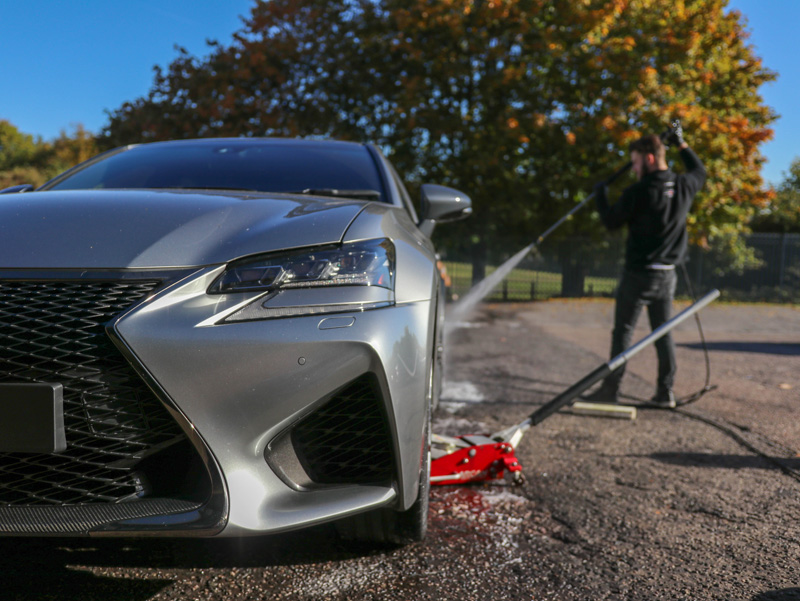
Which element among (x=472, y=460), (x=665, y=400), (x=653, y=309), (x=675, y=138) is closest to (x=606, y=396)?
(x=665, y=400)

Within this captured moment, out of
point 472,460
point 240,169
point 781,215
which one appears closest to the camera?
point 472,460

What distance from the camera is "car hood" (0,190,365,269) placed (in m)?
1.79

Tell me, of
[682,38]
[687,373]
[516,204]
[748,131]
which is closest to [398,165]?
[516,204]

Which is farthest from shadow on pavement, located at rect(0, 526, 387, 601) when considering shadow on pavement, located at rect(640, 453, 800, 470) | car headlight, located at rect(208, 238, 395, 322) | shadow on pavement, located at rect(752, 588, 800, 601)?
shadow on pavement, located at rect(640, 453, 800, 470)

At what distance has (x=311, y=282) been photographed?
1858 mm

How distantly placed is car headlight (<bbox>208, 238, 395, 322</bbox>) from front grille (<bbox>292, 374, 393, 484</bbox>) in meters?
0.22

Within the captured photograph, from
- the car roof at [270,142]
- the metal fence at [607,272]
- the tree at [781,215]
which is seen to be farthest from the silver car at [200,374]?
the tree at [781,215]

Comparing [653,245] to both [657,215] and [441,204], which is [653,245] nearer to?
[657,215]

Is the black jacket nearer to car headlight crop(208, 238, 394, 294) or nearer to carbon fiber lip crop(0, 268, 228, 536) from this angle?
car headlight crop(208, 238, 394, 294)

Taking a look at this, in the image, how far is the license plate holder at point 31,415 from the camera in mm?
1595

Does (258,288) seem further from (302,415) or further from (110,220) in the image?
(110,220)

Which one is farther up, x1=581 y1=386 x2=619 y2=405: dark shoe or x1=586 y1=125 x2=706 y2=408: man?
x1=586 y1=125 x2=706 y2=408: man

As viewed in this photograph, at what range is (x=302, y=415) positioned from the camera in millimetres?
1769

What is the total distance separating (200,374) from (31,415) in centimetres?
40
